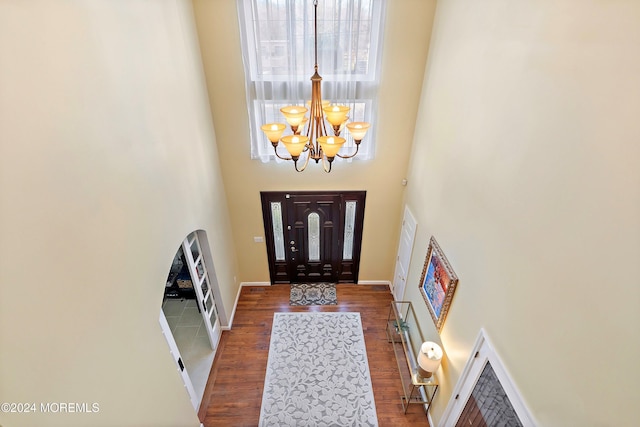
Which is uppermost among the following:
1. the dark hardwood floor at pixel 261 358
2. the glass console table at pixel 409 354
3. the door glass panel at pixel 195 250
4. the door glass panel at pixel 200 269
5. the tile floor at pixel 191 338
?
the door glass panel at pixel 195 250

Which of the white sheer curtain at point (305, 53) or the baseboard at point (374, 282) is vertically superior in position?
the white sheer curtain at point (305, 53)

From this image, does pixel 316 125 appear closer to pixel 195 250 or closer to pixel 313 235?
pixel 195 250

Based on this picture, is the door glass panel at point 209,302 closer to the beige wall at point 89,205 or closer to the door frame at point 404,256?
the beige wall at point 89,205

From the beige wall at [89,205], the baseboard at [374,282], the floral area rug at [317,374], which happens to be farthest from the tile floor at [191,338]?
the baseboard at [374,282]

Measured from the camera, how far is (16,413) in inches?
58.0

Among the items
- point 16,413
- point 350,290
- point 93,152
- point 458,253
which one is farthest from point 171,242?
point 350,290

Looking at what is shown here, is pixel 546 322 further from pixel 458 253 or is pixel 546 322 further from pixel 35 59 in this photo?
pixel 35 59

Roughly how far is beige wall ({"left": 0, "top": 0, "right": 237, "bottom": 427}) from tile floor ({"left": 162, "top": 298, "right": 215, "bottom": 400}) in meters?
1.28

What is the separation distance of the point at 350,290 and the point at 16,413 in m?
5.10

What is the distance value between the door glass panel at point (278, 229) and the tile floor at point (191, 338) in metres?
1.82

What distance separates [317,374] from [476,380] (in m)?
2.44

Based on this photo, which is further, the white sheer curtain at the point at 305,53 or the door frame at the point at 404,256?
the door frame at the point at 404,256

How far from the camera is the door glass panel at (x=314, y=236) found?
5562 millimetres

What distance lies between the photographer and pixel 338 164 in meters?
4.92
